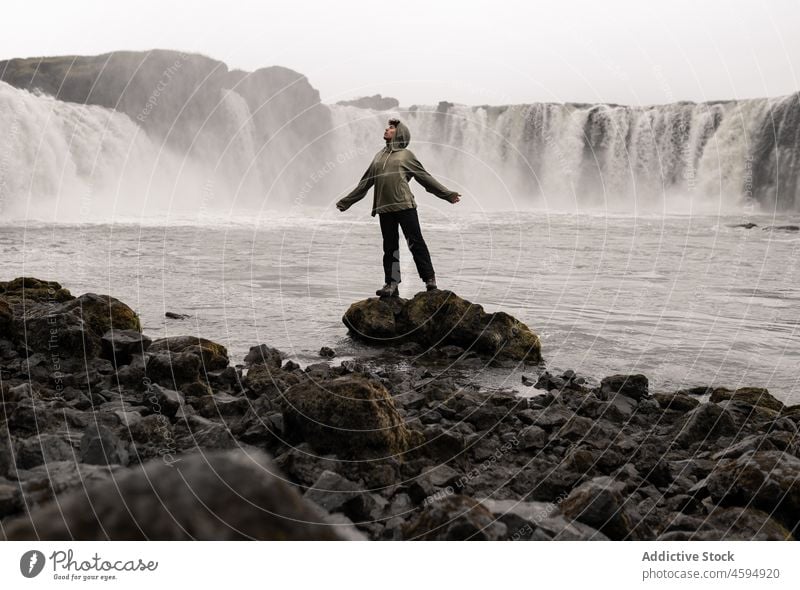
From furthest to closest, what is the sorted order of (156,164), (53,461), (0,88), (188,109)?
(188,109)
(156,164)
(0,88)
(53,461)

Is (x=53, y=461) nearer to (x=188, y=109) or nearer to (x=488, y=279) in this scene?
(x=488, y=279)

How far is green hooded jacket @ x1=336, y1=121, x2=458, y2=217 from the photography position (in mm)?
12000

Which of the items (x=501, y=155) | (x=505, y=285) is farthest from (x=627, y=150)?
(x=505, y=285)

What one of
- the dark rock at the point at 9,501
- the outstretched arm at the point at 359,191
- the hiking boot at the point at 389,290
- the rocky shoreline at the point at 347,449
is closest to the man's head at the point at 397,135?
the outstretched arm at the point at 359,191

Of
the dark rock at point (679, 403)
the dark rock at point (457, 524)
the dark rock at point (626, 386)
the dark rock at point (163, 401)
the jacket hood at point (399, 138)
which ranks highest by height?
the jacket hood at point (399, 138)

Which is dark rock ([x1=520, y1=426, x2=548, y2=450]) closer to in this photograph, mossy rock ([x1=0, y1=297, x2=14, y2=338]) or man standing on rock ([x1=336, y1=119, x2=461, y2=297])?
man standing on rock ([x1=336, y1=119, x2=461, y2=297])

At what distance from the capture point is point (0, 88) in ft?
149

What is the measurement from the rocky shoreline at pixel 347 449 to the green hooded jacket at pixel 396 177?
2.91 meters

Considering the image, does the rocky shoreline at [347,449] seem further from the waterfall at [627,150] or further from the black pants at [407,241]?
the waterfall at [627,150]

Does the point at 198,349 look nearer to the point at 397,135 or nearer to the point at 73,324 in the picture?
the point at 73,324

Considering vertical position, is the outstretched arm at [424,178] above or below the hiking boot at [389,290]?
above

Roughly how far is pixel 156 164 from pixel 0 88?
17277 millimetres

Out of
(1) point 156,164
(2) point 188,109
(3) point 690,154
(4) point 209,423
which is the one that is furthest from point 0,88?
(3) point 690,154

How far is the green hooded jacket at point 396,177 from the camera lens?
472 inches
